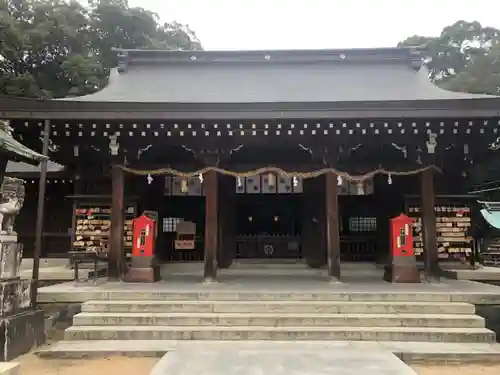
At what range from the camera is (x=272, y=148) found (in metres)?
11.0

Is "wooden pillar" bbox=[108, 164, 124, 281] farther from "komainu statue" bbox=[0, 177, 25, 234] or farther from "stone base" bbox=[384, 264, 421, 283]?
"stone base" bbox=[384, 264, 421, 283]

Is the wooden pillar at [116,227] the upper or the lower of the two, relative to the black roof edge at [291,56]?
lower

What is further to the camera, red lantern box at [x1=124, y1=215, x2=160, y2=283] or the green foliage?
the green foliage

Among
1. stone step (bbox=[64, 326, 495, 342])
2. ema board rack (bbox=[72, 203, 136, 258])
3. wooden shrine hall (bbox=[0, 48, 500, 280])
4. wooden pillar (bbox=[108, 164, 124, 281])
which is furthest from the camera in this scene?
ema board rack (bbox=[72, 203, 136, 258])

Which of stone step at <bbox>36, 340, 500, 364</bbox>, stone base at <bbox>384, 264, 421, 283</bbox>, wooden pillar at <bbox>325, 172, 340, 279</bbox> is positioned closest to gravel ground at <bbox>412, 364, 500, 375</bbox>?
stone step at <bbox>36, 340, 500, 364</bbox>

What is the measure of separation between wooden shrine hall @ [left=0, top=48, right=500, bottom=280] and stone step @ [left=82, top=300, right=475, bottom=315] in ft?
6.14

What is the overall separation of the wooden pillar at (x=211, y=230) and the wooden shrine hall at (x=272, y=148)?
0.03 metres

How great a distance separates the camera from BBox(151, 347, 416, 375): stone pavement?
5289mm

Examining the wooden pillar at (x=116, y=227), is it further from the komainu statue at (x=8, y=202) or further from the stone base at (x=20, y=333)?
the komainu statue at (x=8, y=202)

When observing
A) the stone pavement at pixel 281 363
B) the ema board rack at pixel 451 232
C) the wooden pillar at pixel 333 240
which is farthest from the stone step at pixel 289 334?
the ema board rack at pixel 451 232

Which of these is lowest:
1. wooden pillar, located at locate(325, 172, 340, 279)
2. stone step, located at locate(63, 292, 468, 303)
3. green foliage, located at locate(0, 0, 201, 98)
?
stone step, located at locate(63, 292, 468, 303)

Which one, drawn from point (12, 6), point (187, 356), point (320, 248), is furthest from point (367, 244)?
point (12, 6)

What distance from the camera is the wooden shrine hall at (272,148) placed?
8.77 m

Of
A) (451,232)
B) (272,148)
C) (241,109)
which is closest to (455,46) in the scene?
(451,232)
